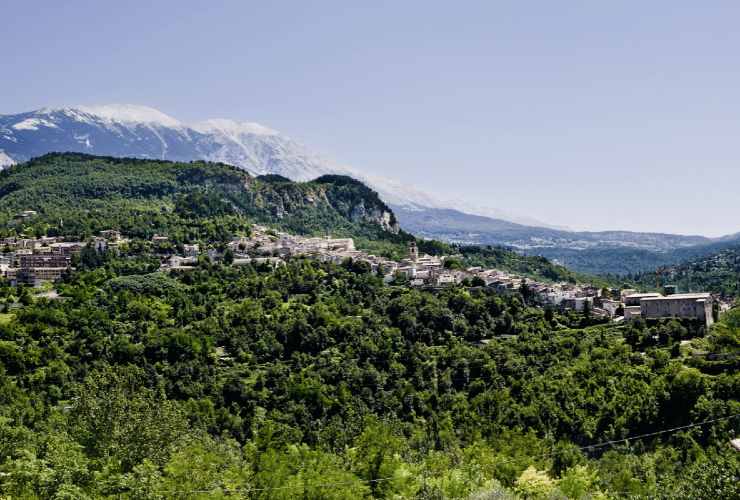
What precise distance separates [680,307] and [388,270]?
44.4 m

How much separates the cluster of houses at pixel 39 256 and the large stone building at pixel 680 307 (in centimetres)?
7102

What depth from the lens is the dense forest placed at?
40.2m

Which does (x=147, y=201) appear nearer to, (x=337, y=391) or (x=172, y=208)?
(x=172, y=208)

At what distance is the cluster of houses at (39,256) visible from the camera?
342 ft

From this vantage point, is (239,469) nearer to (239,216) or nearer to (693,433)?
(693,433)

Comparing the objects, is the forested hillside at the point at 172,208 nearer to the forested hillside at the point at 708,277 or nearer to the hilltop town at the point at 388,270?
the hilltop town at the point at 388,270

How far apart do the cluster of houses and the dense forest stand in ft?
8.53

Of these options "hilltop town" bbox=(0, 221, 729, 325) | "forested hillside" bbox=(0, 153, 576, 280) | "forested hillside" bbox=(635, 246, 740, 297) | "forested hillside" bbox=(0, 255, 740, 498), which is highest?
"forested hillside" bbox=(0, 153, 576, 280)

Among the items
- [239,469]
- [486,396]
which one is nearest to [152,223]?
[486,396]

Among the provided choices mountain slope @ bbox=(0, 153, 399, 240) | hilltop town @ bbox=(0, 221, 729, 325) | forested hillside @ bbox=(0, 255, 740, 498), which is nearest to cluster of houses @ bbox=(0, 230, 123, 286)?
hilltop town @ bbox=(0, 221, 729, 325)

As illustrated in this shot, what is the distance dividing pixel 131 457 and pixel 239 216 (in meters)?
125

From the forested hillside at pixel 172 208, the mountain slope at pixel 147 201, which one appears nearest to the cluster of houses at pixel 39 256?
the forested hillside at pixel 172 208

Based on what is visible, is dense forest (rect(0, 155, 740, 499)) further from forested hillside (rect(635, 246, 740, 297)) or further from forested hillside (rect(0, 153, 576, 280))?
forested hillside (rect(635, 246, 740, 297))

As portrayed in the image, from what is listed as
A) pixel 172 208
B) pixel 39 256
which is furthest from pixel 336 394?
pixel 172 208
